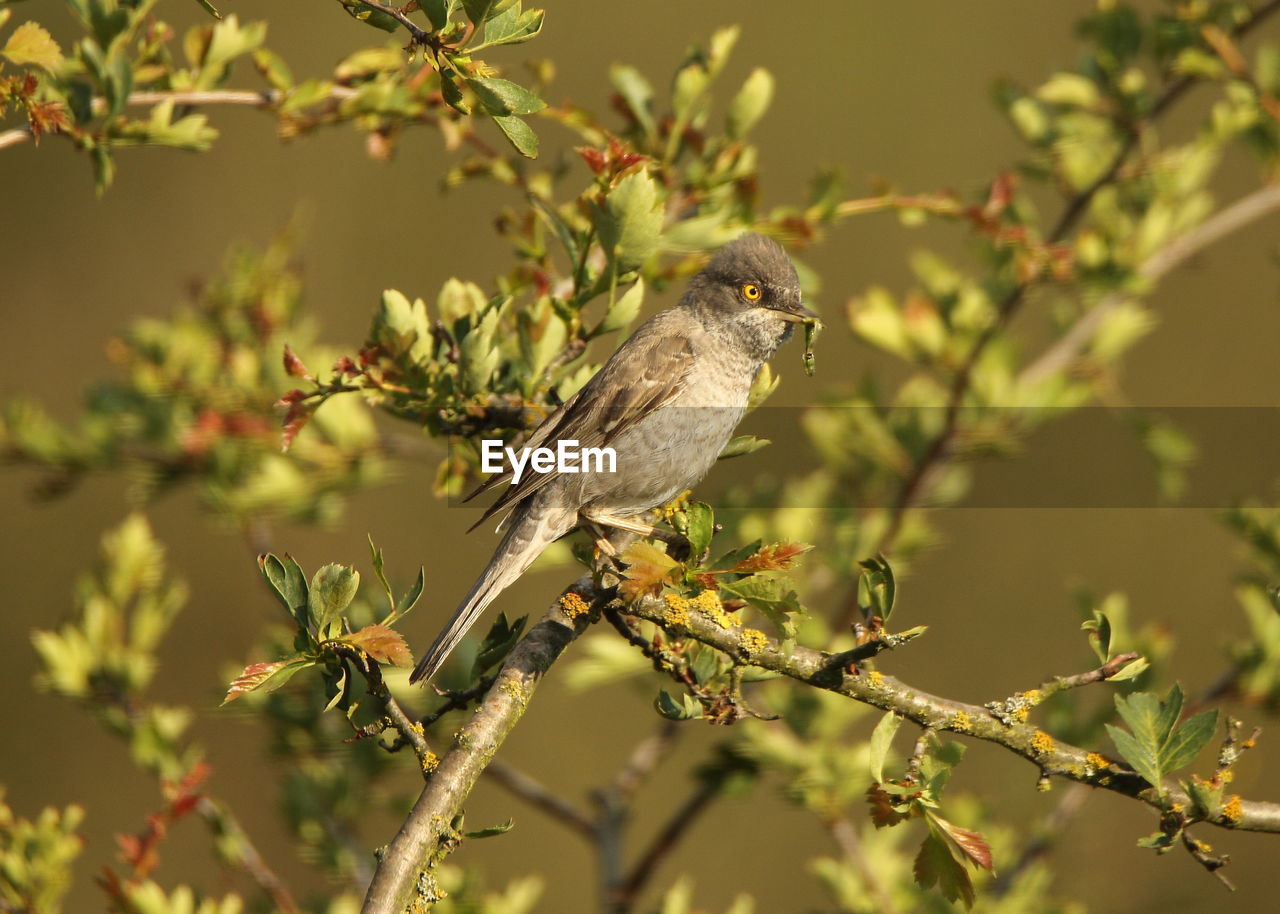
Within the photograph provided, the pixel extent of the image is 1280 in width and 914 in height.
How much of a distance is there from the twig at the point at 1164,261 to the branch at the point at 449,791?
6.84 ft

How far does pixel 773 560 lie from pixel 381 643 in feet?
1.92

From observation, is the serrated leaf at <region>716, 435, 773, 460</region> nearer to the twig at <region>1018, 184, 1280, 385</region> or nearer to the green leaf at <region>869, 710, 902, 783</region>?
the green leaf at <region>869, 710, 902, 783</region>

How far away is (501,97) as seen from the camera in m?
1.58

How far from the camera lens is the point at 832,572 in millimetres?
3379

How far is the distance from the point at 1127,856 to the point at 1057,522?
6.18 feet

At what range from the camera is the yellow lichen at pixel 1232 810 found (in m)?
1.68

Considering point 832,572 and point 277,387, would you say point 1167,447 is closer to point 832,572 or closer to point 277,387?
point 832,572

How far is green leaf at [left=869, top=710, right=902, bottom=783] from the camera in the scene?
1.66 m

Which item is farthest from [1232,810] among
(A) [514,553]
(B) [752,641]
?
(A) [514,553]

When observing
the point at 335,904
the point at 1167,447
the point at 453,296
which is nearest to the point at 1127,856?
the point at 1167,447

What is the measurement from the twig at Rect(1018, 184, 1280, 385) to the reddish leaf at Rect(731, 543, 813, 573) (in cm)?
188

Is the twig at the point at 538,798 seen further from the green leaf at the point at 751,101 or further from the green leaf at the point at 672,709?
the green leaf at the point at 751,101

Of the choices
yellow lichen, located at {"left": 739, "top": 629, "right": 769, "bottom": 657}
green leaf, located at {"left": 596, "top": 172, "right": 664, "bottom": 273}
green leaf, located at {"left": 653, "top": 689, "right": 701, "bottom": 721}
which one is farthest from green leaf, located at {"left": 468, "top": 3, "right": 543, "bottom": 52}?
green leaf, located at {"left": 653, "top": 689, "right": 701, "bottom": 721}

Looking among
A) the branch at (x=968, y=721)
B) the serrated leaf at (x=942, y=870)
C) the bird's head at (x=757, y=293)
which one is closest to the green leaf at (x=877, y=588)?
the branch at (x=968, y=721)
